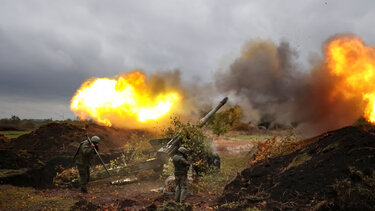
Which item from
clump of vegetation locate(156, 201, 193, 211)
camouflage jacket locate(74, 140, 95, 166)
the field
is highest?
camouflage jacket locate(74, 140, 95, 166)

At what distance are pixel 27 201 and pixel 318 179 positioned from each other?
988cm

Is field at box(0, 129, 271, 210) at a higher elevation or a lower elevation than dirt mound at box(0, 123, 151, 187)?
lower

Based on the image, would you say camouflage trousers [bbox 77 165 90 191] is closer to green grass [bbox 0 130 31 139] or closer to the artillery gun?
the artillery gun

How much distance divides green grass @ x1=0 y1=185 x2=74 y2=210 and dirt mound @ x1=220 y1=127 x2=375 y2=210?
5.68m

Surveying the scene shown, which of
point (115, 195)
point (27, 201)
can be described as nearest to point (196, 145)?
point (115, 195)

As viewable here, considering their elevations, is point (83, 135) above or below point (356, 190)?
above

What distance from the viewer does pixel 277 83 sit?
42.1 ft

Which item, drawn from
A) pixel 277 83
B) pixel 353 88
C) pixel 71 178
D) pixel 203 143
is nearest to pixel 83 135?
pixel 71 178

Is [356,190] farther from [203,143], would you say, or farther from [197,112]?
[197,112]

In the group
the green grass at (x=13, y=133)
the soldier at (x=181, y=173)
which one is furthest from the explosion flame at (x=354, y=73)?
the green grass at (x=13, y=133)

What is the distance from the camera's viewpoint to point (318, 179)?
316 inches

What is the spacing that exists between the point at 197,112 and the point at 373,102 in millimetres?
12872

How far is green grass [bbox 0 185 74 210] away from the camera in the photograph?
9.00m

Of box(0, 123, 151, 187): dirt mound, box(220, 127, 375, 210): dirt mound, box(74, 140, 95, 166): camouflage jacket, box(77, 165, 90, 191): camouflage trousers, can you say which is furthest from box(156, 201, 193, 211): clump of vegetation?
box(0, 123, 151, 187): dirt mound
